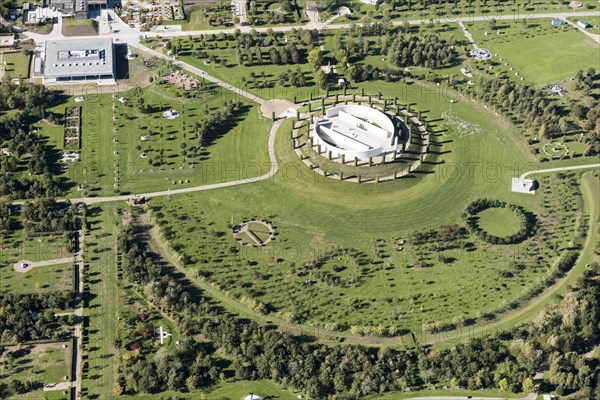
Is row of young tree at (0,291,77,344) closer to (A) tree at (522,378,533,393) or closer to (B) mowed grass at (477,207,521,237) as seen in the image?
(A) tree at (522,378,533,393)

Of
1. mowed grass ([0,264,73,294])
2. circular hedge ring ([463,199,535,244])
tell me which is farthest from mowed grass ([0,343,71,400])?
circular hedge ring ([463,199,535,244])

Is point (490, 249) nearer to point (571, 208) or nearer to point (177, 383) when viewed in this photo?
point (571, 208)

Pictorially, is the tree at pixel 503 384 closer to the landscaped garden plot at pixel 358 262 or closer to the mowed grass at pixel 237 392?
the landscaped garden plot at pixel 358 262

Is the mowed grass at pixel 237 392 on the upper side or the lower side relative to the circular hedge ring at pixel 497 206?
lower

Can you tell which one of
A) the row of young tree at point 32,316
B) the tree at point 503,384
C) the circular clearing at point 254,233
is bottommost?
the tree at point 503,384

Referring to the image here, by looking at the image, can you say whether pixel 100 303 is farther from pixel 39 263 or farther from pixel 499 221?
pixel 499 221

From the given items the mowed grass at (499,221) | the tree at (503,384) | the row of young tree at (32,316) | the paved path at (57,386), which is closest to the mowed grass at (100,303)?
the paved path at (57,386)

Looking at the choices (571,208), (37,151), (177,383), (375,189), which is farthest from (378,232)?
(37,151)
